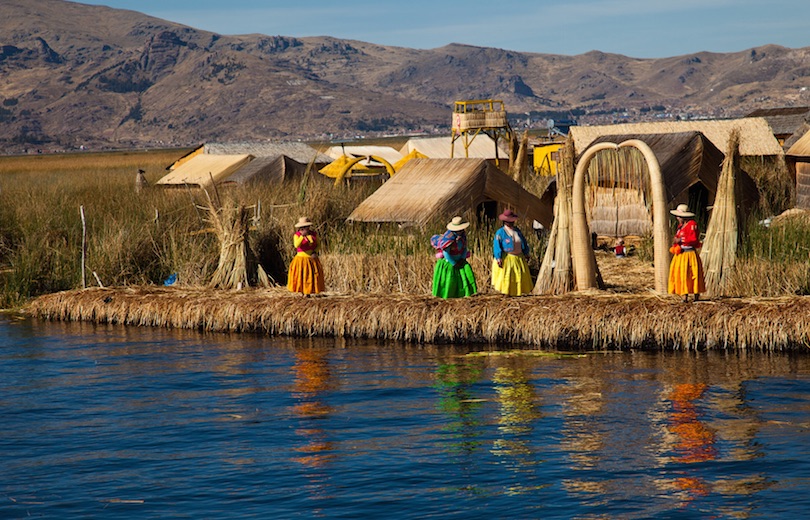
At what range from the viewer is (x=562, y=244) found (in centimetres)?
1348

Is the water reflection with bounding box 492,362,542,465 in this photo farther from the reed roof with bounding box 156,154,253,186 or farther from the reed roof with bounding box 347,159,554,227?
the reed roof with bounding box 156,154,253,186

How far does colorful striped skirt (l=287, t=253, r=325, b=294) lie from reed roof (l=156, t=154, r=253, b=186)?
1637 centimetres

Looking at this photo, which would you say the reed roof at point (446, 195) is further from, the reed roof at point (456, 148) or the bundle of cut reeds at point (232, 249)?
the reed roof at point (456, 148)

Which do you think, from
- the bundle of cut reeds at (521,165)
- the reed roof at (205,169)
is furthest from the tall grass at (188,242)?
the reed roof at (205,169)

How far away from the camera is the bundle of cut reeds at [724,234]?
12.7 meters

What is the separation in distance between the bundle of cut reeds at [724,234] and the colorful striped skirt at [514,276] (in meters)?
Result: 2.04

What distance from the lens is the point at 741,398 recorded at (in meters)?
9.99

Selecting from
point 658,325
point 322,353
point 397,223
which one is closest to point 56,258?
point 397,223

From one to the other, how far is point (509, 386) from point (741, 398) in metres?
2.13

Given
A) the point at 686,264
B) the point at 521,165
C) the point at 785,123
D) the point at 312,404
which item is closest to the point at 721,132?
the point at 521,165

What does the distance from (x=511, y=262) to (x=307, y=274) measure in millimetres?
2554

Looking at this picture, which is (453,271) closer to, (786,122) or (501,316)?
(501,316)

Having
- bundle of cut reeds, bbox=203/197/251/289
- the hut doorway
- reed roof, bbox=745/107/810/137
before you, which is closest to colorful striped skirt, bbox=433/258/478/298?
bundle of cut reeds, bbox=203/197/251/289

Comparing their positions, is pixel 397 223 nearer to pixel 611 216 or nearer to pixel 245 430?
pixel 611 216
